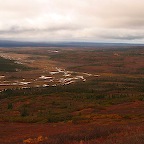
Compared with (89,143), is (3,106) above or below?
below

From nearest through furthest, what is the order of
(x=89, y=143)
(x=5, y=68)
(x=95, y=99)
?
(x=89, y=143) → (x=95, y=99) → (x=5, y=68)

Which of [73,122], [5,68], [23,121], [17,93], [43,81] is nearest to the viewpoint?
[73,122]

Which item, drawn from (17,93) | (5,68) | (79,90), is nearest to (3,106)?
(17,93)

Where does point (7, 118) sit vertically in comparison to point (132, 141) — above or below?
below

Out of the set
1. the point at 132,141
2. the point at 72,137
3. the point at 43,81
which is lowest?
the point at 43,81

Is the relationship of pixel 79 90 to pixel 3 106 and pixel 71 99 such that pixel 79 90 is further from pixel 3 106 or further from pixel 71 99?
pixel 3 106

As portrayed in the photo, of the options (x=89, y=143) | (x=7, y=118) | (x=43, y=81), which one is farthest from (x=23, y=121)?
(x=43, y=81)

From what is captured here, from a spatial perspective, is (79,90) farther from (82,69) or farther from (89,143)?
(82,69)

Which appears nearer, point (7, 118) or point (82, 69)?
Answer: point (7, 118)

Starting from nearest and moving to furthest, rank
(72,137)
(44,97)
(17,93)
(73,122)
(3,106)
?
1. (72,137)
2. (73,122)
3. (3,106)
4. (44,97)
5. (17,93)
